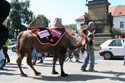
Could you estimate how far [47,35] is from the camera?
21.4ft

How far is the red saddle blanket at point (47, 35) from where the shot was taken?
6.46m

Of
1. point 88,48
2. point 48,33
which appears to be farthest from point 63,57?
point 88,48

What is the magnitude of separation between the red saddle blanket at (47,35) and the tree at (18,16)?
6238 centimetres

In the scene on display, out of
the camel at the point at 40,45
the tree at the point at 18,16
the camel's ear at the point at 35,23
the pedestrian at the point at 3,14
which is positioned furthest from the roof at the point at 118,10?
the pedestrian at the point at 3,14

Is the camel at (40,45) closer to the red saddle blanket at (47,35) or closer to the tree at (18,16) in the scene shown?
the red saddle blanket at (47,35)

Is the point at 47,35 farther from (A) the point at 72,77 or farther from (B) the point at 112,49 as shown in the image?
(B) the point at 112,49

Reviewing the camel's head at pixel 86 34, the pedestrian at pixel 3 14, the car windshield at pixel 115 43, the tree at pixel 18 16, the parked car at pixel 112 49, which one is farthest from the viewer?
the tree at pixel 18 16

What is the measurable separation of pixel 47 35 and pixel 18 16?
2534 inches

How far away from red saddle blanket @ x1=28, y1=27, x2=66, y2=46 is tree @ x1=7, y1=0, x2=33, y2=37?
2456 inches

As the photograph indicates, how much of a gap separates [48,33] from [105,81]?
2938 mm

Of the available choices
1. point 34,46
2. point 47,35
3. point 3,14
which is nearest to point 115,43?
point 47,35

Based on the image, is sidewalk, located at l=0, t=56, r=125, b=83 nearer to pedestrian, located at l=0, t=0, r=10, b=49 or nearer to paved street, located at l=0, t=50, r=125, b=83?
paved street, located at l=0, t=50, r=125, b=83

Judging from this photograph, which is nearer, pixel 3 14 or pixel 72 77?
pixel 3 14

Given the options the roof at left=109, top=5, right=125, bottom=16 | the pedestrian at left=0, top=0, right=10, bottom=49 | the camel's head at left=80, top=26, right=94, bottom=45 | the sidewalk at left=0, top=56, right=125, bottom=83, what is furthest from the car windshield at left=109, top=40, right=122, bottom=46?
the roof at left=109, top=5, right=125, bottom=16
